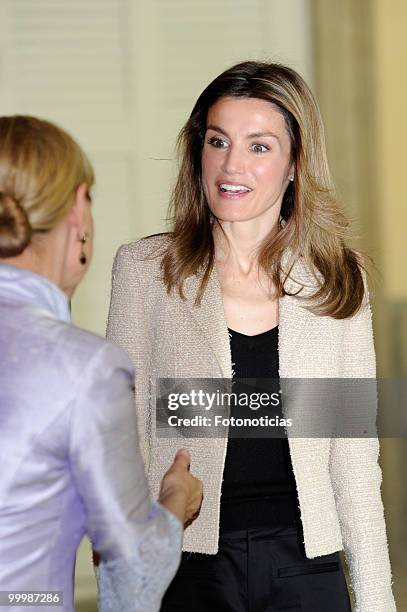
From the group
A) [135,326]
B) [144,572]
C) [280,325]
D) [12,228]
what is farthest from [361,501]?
[12,228]

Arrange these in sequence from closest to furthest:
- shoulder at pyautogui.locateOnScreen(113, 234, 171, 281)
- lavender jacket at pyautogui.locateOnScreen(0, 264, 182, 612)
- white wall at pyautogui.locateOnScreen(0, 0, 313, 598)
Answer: lavender jacket at pyautogui.locateOnScreen(0, 264, 182, 612) < shoulder at pyautogui.locateOnScreen(113, 234, 171, 281) < white wall at pyautogui.locateOnScreen(0, 0, 313, 598)

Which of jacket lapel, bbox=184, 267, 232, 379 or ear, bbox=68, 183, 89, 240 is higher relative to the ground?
jacket lapel, bbox=184, 267, 232, 379

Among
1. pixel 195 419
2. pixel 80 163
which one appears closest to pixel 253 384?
pixel 195 419

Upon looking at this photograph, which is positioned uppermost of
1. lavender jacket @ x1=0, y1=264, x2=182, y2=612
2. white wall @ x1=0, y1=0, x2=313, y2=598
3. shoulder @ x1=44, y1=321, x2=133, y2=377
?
white wall @ x1=0, y1=0, x2=313, y2=598

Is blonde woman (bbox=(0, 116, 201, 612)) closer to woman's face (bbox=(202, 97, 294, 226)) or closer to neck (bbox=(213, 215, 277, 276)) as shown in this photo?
woman's face (bbox=(202, 97, 294, 226))

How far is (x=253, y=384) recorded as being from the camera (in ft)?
8.19

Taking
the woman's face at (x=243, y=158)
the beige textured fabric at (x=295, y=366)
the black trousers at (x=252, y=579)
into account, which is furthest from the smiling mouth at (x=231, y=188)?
the black trousers at (x=252, y=579)

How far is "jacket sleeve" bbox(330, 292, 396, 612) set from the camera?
8.34 feet

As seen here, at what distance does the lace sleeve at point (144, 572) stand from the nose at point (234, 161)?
106cm

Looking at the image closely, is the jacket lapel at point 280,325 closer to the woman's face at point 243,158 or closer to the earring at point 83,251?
the woman's face at point 243,158

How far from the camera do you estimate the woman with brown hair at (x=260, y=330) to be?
2.41 m

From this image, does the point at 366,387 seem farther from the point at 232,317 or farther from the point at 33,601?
the point at 33,601

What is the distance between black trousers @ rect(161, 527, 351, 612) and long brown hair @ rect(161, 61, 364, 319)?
0.55 metres

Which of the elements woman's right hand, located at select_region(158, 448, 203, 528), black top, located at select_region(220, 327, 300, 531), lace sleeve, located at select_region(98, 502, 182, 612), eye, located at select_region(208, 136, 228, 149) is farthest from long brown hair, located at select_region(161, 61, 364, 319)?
lace sleeve, located at select_region(98, 502, 182, 612)
